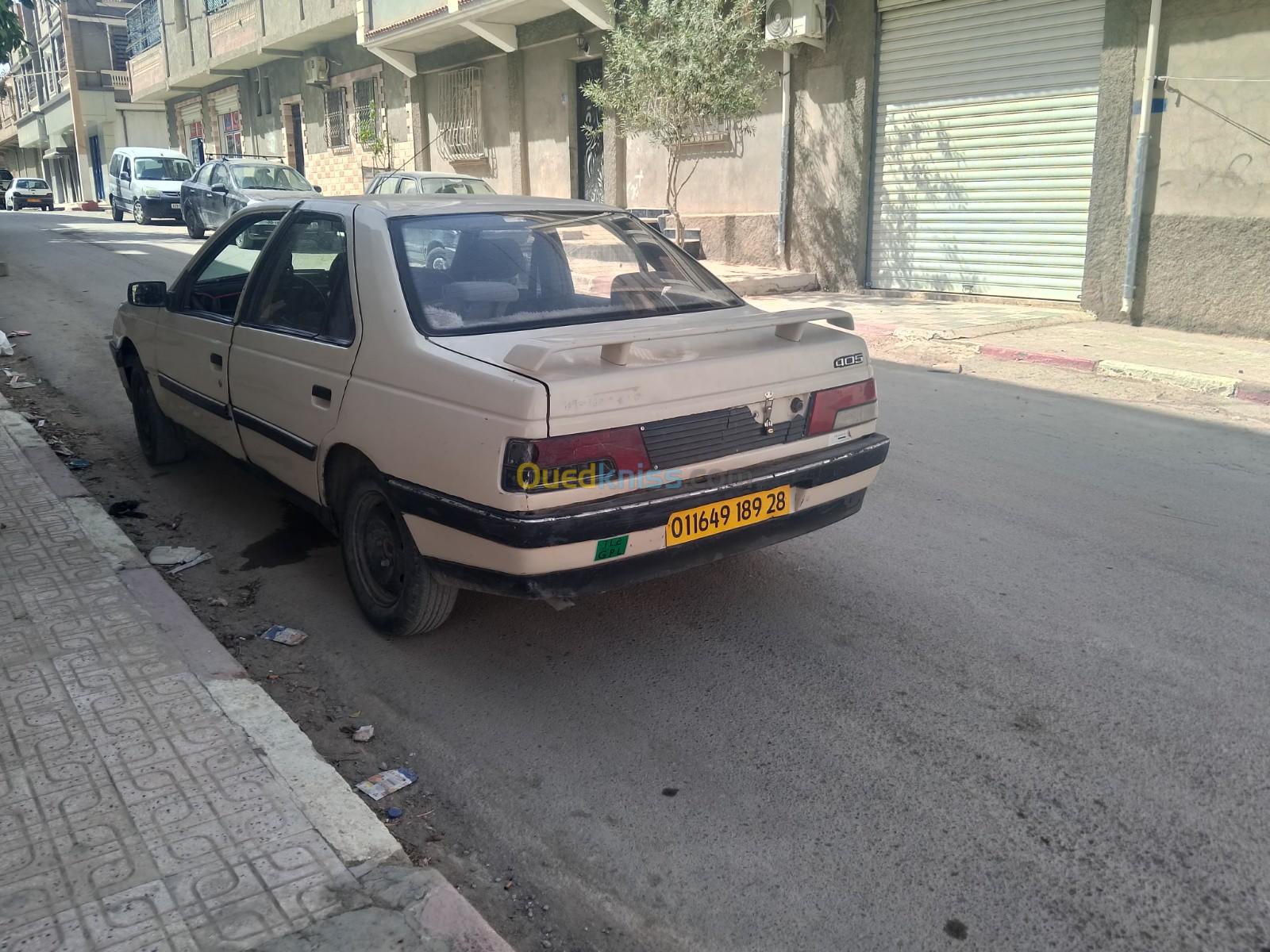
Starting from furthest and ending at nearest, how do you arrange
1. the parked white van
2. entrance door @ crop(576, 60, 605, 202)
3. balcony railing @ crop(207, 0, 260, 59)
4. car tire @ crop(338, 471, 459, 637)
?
balcony railing @ crop(207, 0, 260, 59), the parked white van, entrance door @ crop(576, 60, 605, 202), car tire @ crop(338, 471, 459, 637)

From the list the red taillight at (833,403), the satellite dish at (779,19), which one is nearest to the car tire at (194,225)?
the satellite dish at (779,19)

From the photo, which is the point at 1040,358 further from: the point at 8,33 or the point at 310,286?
the point at 8,33

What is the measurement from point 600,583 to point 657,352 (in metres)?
0.79

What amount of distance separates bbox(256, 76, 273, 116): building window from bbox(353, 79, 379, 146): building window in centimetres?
666

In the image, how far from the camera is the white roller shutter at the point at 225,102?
1426 inches

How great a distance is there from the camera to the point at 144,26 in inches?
1678

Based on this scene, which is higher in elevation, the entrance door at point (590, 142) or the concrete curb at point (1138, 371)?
the entrance door at point (590, 142)

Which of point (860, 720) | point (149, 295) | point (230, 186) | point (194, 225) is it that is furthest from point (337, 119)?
point (860, 720)

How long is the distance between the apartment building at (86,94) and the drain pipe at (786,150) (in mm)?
43364

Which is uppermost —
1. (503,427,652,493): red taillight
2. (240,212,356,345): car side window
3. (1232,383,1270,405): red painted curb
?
(240,212,356,345): car side window

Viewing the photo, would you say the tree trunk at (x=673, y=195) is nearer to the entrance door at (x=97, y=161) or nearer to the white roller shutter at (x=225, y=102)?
the white roller shutter at (x=225, y=102)

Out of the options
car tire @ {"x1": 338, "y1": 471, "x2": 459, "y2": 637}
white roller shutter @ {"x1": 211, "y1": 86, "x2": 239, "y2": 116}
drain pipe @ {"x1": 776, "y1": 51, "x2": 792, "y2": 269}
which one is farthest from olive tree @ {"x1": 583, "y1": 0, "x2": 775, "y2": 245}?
white roller shutter @ {"x1": 211, "y1": 86, "x2": 239, "y2": 116}

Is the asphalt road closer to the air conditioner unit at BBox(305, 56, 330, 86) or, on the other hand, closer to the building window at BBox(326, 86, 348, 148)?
the building window at BBox(326, 86, 348, 148)

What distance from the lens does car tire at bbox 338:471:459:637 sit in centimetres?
378
